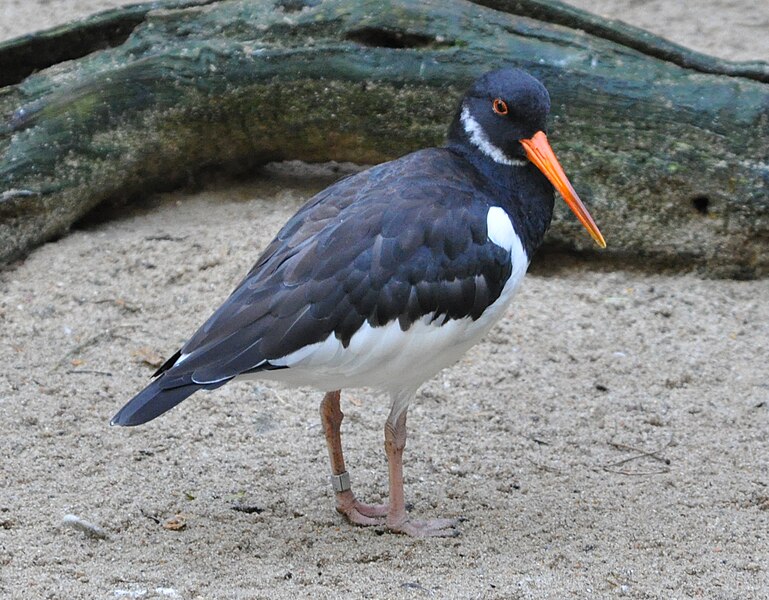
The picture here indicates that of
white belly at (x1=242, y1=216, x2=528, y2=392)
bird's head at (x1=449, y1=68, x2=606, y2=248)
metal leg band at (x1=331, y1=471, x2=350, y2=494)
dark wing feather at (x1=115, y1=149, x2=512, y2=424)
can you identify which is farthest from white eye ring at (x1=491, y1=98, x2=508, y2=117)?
metal leg band at (x1=331, y1=471, x2=350, y2=494)

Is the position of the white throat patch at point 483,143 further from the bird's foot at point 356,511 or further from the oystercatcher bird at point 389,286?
the bird's foot at point 356,511

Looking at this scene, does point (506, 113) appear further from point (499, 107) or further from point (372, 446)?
point (372, 446)

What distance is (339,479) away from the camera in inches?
171

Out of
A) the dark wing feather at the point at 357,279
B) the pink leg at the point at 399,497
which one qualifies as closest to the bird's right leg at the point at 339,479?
the pink leg at the point at 399,497

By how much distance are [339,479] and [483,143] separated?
1472 mm

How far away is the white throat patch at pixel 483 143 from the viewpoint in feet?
14.5

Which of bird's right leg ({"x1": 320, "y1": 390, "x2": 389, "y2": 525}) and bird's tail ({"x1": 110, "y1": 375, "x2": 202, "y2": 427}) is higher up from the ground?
bird's tail ({"x1": 110, "y1": 375, "x2": 202, "y2": 427})

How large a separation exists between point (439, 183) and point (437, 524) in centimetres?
133

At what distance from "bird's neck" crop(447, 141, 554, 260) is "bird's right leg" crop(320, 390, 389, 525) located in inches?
38.8

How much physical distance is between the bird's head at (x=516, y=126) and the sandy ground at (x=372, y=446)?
1.09 m

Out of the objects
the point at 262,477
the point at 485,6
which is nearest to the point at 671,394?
the point at 262,477

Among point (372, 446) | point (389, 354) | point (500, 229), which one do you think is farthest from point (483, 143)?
point (372, 446)

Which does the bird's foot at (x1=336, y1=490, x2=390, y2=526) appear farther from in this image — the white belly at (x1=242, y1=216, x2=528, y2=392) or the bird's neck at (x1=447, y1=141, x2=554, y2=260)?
the bird's neck at (x1=447, y1=141, x2=554, y2=260)

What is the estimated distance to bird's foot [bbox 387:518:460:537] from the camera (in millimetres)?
4234
